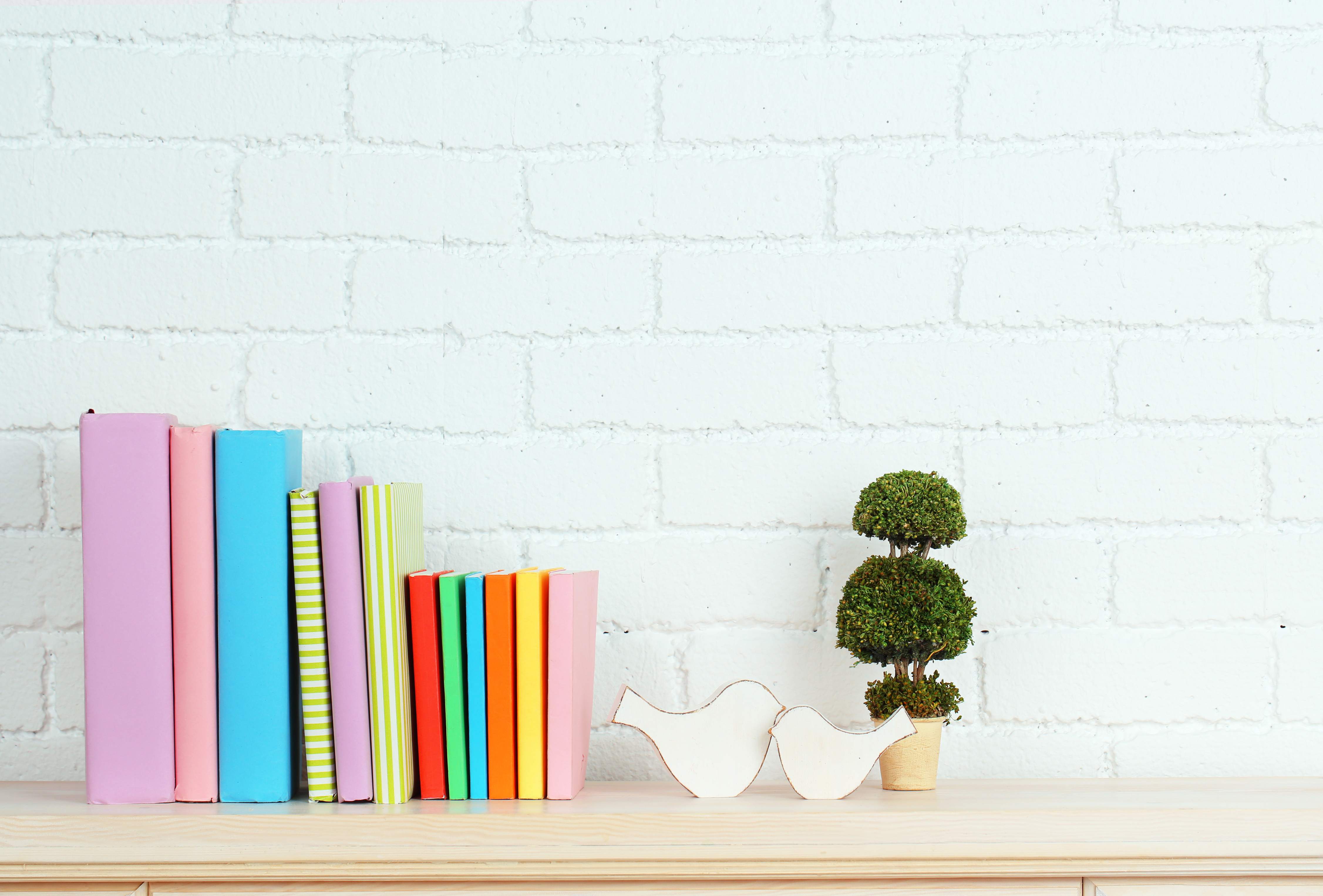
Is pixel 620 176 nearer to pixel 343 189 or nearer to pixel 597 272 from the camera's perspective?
pixel 597 272

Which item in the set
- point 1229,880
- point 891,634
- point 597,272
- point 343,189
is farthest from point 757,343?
point 1229,880

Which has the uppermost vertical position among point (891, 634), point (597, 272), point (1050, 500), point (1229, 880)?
point (597, 272)

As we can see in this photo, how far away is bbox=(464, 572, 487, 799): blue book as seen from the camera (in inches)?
31.1

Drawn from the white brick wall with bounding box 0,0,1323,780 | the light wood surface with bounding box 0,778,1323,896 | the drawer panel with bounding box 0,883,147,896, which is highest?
the white brick wall with bounding box 0,0,1323,780

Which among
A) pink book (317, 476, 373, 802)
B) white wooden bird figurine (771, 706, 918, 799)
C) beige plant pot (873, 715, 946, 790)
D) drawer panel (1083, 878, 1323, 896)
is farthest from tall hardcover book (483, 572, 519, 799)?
drawer panel (1083, 878, 1323, 896)

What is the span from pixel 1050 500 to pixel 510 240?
614 millimetres

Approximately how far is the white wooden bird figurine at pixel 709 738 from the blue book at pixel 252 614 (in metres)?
0.29

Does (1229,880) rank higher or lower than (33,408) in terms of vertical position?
lower

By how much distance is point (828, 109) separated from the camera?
97 cm

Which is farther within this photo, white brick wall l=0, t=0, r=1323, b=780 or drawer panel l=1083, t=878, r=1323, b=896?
white brick wall l=0, t=0, r=1323, b=780

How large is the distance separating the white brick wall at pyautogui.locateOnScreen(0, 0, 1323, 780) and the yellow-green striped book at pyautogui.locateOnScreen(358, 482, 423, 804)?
0.17m

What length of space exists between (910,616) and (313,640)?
511mm

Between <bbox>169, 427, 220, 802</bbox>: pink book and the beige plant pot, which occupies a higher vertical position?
<bbox>169, 427, 220, 802</bbox>: pink book

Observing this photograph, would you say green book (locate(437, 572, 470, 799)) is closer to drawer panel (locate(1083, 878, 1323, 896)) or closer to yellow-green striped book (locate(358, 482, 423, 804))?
yellow-green striped book (locate(358, 482, 423, 804))
